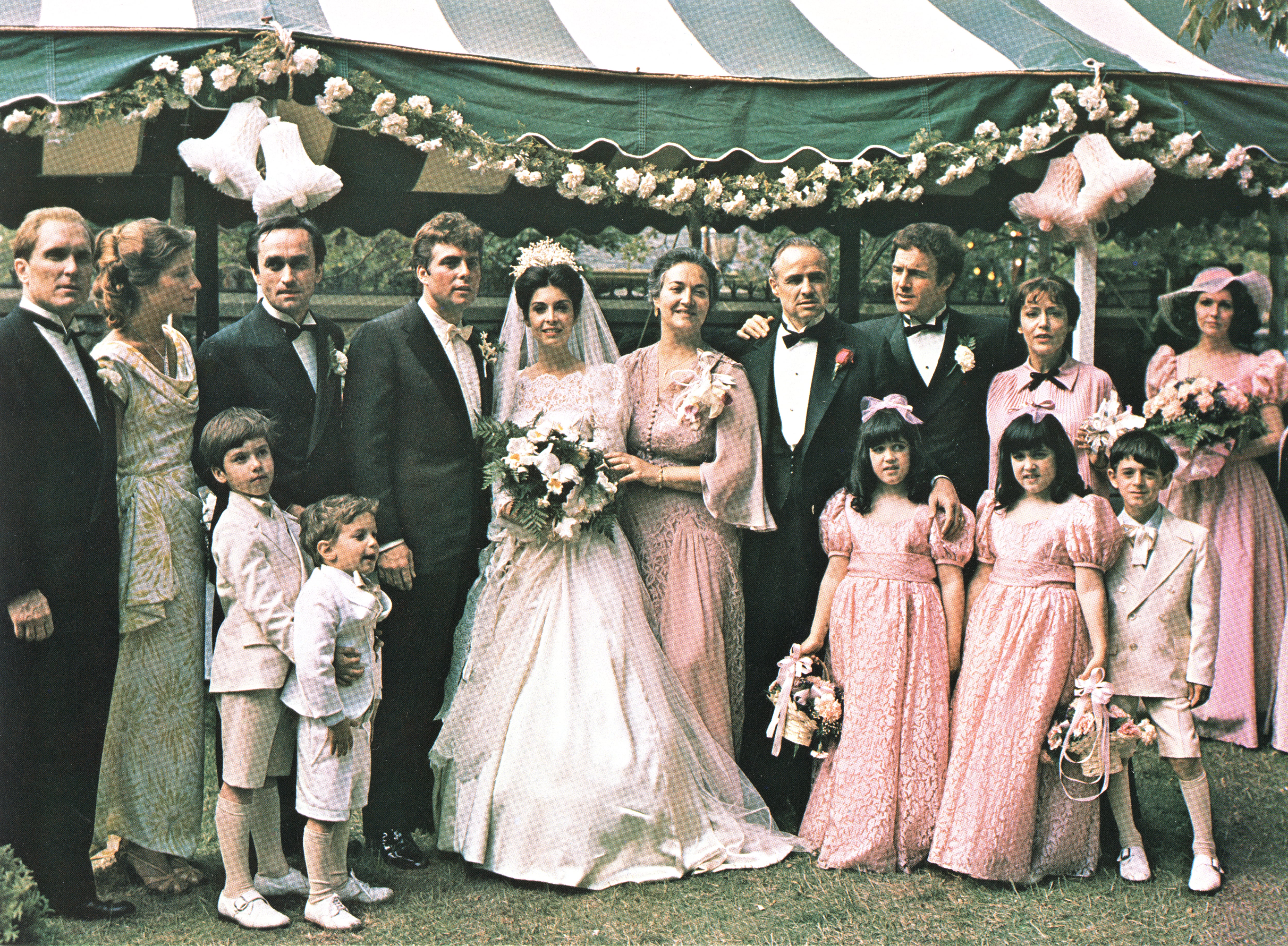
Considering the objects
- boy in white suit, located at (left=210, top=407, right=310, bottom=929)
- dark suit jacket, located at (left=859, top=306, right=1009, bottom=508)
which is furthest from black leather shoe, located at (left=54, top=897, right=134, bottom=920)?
dark suit jacket, located at (left=859, top=306, right=1009, bottom=508)

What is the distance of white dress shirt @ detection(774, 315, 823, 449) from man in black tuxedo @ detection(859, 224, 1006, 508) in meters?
0.30

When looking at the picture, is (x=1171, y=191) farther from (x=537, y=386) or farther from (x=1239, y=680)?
(x=537, y=386)

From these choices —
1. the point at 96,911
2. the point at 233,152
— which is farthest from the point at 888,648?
the point at 233,152

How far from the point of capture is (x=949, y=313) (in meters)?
4.94

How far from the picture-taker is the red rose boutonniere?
472 centimetres

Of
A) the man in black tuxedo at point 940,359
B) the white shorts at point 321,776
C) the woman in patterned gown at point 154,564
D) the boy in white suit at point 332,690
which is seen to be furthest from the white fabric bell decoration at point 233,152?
the man in black tuxedo at point 940,359

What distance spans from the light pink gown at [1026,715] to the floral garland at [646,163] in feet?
6.11

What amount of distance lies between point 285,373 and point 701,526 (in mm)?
1794

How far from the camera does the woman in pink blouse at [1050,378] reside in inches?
186

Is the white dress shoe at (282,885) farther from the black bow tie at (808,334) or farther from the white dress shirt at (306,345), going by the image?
the black bow tie at (808,334)

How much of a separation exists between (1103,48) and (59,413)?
16.4 ft

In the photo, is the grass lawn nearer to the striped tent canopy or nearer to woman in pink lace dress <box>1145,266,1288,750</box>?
woman in pink lace dress <box>1145,266,1288,750</box>

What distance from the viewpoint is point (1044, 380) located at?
481 cm

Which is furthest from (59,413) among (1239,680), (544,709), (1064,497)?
(1239,680)
